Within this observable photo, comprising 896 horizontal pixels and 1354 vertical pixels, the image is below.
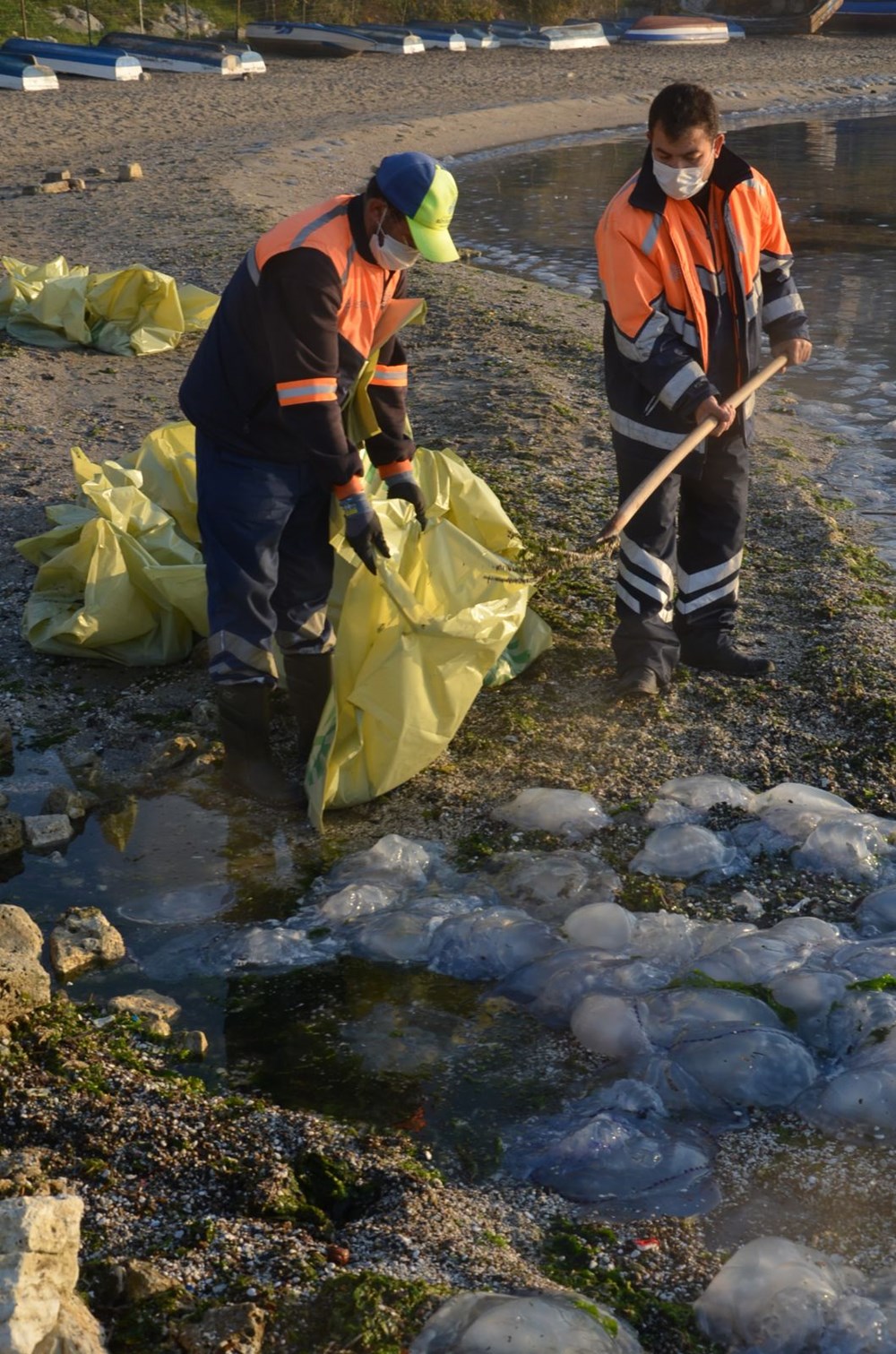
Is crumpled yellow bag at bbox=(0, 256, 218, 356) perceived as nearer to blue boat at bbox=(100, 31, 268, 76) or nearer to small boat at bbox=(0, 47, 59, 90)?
small boat at bbox=(0, 47, 59, 90)

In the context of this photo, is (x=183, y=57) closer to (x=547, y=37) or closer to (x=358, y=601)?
(x=547, y=37)

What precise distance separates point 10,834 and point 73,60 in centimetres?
1939

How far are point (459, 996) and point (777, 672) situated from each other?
1.87m

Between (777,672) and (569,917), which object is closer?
(569,917)

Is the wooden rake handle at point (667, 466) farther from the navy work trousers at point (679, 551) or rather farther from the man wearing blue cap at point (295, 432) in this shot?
the man wearing blue cap at point (295, 432)

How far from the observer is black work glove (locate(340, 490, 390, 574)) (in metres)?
3.59

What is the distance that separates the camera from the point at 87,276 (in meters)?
8.11

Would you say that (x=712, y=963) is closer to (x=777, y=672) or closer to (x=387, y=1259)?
(x=387, y=1259)

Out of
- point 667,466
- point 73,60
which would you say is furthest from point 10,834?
point 73,60

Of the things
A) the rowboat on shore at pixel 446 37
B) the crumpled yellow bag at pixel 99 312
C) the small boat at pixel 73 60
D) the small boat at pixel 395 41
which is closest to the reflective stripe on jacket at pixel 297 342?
the crumpled yellow bag at pixel 99 312

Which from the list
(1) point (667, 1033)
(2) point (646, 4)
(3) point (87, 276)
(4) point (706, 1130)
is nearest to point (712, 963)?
(1) point (667, 1033)

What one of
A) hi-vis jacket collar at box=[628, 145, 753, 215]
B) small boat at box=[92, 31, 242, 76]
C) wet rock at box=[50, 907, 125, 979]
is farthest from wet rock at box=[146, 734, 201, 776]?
small boat at box=[92, 31, 242, 76]

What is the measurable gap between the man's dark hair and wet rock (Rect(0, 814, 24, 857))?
2472 mm

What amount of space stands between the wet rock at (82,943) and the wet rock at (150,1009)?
0.14 metres
